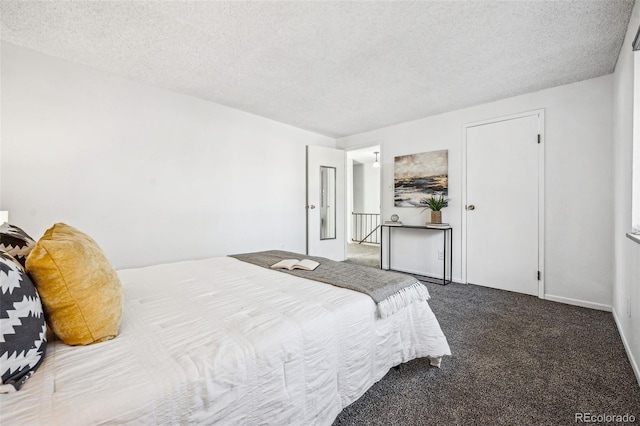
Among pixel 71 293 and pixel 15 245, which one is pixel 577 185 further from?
pixel 15 245

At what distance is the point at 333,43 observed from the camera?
2174 mm

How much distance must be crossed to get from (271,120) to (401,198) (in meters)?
2.39

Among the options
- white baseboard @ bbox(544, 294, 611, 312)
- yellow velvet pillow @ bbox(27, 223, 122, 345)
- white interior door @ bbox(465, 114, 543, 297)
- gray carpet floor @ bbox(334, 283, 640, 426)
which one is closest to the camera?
yellow velvet pillow @ bbox(27, 223, 122, 345)

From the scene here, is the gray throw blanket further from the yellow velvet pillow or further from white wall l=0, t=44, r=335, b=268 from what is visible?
white wall l=0, t=44, r=335, b=268

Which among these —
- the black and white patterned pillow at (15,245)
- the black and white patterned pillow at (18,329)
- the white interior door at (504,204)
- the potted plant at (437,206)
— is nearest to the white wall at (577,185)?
the white interior door at (504,204)

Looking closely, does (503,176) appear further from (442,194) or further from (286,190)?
(286,190)

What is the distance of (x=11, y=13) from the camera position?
1848 mm

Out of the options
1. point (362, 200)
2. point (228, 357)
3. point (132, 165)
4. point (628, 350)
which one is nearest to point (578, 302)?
point (628, 350)

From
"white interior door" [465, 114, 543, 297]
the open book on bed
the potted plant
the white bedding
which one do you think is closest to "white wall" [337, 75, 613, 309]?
"white interior door" [465, 114, 543, 297]

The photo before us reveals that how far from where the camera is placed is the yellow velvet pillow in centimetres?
95

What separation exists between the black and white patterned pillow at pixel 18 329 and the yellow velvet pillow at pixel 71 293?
2.2 inches

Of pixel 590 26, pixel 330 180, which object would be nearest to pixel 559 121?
pixel 590 26

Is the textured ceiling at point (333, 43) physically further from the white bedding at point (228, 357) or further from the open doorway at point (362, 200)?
the open doorway at point (362, 200)

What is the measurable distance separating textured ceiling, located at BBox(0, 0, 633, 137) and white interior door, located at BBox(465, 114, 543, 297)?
537 mm
